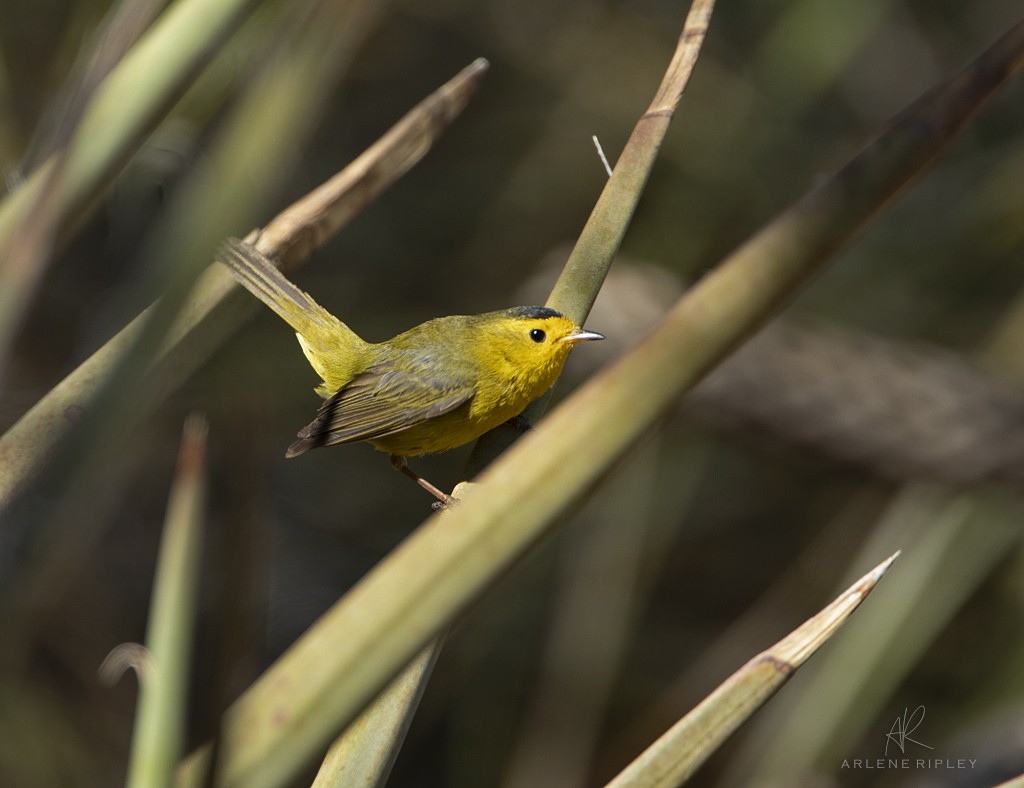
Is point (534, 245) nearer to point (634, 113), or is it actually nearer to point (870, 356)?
point (634, 113)

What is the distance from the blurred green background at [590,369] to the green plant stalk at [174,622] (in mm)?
1767

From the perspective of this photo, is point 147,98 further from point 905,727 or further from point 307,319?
point 905,727

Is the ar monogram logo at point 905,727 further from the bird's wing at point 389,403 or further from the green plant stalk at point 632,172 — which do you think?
the green plant stalk at point 632,172

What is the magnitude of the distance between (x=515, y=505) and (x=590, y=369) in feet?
8.65

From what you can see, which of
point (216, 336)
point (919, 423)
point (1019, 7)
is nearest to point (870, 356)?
point (919, 423)

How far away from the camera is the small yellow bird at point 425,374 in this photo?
2.66m

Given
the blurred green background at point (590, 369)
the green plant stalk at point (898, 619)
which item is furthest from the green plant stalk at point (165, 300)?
the green plant stalk at point (898, 619)

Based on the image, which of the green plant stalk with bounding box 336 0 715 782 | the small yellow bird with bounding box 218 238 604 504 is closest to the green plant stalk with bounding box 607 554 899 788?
the green plant stalk with bounding box 336 0 715 782

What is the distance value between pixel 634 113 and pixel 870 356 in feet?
4.58

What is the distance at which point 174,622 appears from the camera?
1.12 m

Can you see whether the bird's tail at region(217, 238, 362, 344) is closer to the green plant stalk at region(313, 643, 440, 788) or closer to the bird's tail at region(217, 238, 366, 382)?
the bird's tail at region(217, 238, 366, 382)

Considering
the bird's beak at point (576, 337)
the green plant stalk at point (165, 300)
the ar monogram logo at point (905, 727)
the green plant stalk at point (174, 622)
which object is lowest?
the green plant stalk at point (174, 622)

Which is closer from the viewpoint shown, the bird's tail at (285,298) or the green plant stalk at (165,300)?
the green plant stalk at (165,300)

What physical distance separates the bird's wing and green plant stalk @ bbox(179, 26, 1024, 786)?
1.89m
